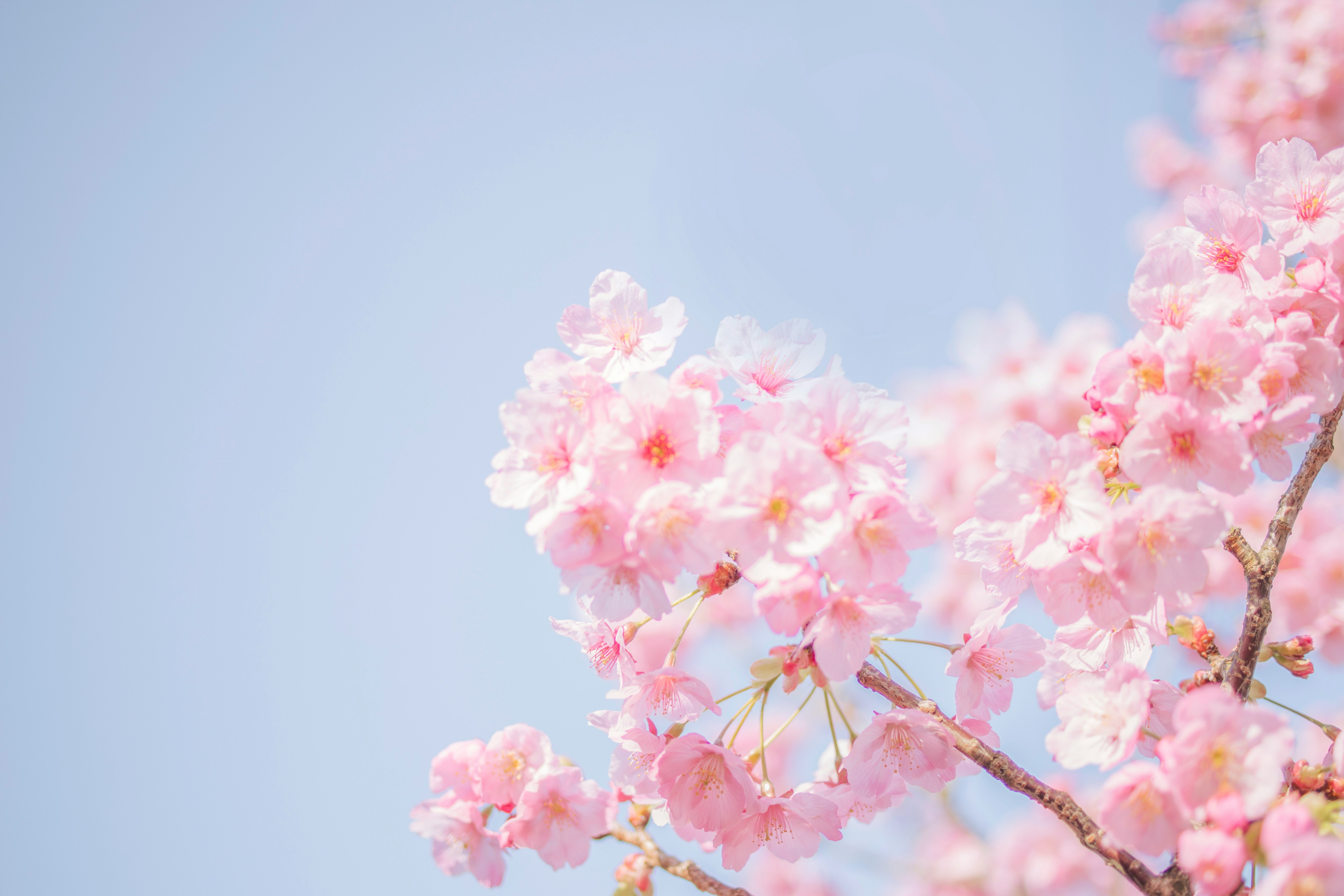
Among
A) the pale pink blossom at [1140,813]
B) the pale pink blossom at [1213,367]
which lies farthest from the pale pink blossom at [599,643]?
the pale pink blossom at [1213,367]

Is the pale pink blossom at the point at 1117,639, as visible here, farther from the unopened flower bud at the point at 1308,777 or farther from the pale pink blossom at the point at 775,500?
the pale pink blossom at the point at 775,500

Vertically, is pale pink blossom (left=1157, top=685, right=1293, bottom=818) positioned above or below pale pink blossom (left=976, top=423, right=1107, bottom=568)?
below

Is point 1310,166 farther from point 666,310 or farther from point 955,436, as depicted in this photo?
point 955,436

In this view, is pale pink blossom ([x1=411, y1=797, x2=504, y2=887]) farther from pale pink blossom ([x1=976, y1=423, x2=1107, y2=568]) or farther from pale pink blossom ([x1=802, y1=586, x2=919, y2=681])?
pale pink blossom ([x1=976, y1=423, x2=1107, y2=568])

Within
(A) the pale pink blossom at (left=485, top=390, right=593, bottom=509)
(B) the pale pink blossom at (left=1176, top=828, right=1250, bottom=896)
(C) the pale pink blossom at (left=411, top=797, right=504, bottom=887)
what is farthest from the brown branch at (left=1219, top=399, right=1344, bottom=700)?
(C) the pale pink blossom at (left=411, top=797, right=504, bottom=887)

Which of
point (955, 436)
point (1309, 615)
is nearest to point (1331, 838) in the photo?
point (1309, 615)

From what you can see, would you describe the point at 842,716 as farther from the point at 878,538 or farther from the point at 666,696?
the point at 878,538

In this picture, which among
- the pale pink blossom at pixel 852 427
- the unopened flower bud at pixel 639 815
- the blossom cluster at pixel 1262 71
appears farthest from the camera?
the blossom cluster at pixel 1262 71
